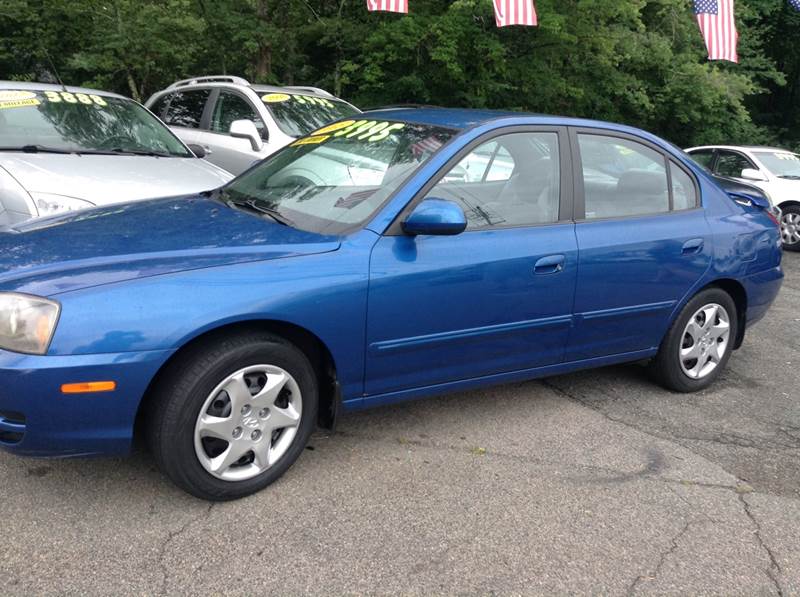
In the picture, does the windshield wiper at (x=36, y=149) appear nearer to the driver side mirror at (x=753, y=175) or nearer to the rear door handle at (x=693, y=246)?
the rear door handle at (x=693, y=246)

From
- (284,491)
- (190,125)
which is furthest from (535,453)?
(190,125)

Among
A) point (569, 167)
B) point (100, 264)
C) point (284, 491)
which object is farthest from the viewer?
point (569, 167)

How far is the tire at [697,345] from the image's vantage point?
14.3 feet

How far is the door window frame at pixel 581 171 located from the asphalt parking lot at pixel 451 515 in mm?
1106

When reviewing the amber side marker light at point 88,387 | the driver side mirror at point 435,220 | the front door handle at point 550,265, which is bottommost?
the amber side marker light at point 88,387

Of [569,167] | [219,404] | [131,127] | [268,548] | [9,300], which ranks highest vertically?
[131,127]

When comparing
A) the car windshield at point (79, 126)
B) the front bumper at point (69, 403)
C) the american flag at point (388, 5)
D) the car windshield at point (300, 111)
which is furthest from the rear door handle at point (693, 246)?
the american flag at point (388, 5)

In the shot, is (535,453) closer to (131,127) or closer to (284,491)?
(284,491)

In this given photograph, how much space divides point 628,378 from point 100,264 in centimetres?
328

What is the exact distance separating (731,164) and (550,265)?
28.6ft

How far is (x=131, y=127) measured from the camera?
620cm

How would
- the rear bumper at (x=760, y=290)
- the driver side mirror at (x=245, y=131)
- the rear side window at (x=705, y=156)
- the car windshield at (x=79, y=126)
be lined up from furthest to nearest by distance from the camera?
the rear side window at (x=705, y=156)
the driver side mirror at (x=245, y=131)
the car windshield at (x=79, y=126)
the rear bumper at (x=760, y=290)

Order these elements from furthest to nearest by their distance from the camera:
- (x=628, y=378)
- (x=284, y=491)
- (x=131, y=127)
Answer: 1. (x=131, y=127)
2. (x=628, y=378)
3. (x=284, y=491)

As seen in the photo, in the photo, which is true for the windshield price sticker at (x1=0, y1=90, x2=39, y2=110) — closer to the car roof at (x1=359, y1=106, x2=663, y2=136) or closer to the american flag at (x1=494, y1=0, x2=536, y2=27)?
the car roof at (x1=359, y1=106, x2=663, y2=136)
